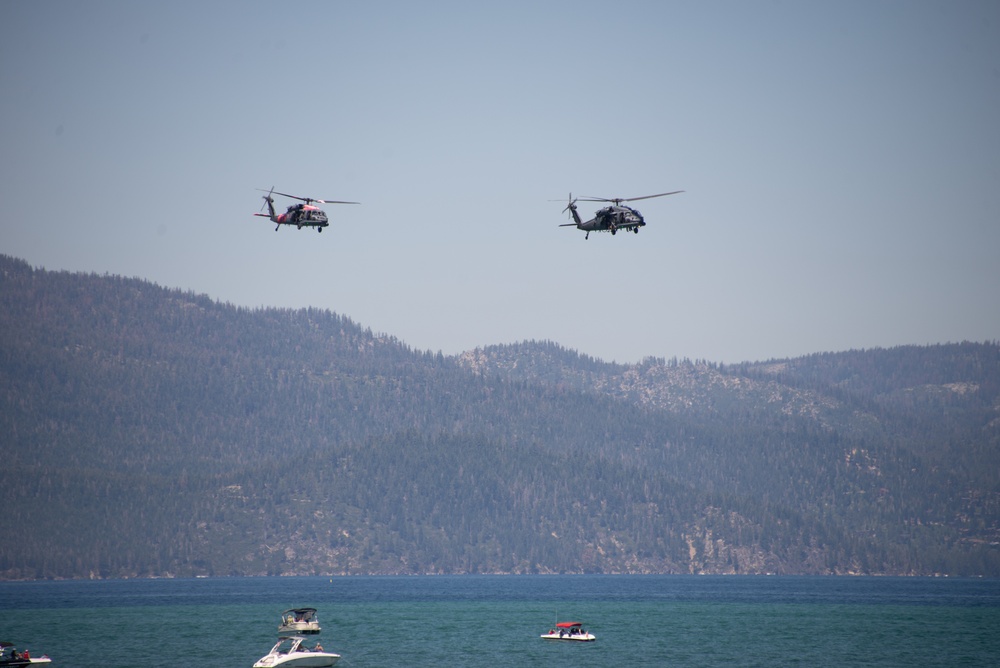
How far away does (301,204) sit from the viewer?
142 m

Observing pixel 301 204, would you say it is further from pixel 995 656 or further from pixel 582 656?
pixel 995 656

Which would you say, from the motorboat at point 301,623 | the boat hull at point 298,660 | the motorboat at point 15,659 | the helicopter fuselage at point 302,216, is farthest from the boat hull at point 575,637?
the helicopter fuselage at point 302,216

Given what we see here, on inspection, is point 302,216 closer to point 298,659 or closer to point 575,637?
point 298,659

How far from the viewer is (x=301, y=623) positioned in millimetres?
177500

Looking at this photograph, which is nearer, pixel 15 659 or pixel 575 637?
pixel 15 659

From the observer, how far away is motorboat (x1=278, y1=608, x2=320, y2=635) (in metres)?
175

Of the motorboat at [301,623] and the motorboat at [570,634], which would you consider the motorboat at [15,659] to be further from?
the motorboat at [570,634]

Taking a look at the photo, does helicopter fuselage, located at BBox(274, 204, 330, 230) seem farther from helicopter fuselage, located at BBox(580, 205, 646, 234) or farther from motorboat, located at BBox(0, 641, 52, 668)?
motorboat, located at BBox(0, 641, 52, 668)

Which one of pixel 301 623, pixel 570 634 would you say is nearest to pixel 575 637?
pixel 570 634

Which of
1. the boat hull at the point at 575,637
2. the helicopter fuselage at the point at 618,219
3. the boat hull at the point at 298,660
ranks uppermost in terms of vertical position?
the helicopter fuselage at the point at 618,219

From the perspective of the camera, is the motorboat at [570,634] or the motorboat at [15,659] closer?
the motorboat at [15,659]

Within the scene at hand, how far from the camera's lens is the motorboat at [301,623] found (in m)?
175

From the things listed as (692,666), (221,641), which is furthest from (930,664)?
(221,641)

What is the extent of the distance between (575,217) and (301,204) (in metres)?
32.0
